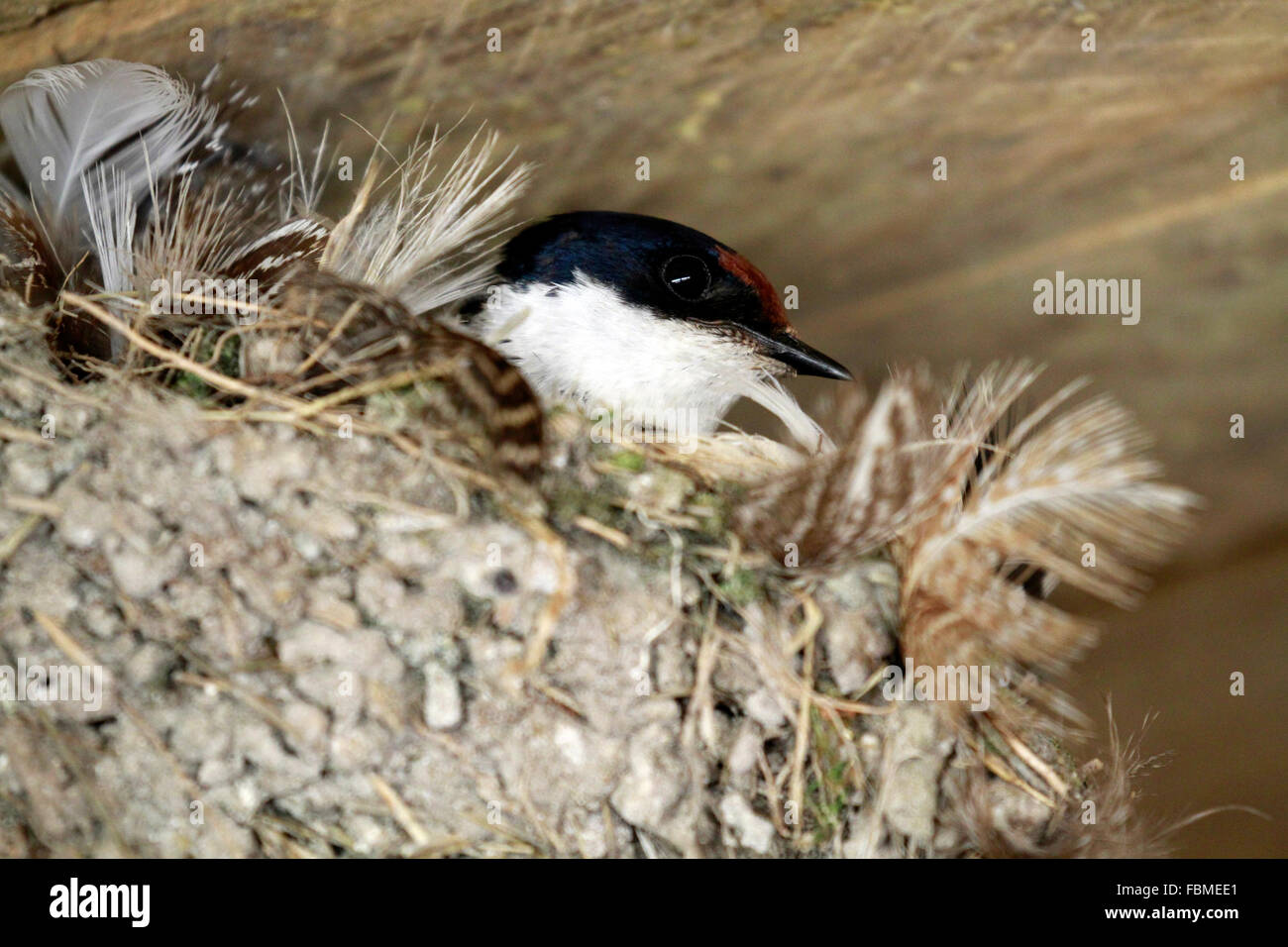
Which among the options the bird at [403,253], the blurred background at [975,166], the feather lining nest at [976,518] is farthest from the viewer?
the blurred background at [975,166]

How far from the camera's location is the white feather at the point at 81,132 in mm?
1683

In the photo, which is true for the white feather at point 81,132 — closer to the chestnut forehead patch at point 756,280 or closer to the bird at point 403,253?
the bird at point 403,253

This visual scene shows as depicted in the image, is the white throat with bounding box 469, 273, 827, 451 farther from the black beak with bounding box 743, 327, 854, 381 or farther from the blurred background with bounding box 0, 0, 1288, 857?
the blurred background with bounding box 0, 0, 1288, 857

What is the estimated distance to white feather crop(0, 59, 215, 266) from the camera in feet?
5.52

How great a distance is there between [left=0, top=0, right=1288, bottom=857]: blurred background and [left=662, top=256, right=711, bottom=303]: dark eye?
304 mm

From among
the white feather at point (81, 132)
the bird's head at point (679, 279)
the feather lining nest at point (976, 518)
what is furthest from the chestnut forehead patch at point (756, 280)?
the white feather at point (81, 132)

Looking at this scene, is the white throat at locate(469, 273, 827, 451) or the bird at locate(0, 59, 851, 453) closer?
the bird at locate(0, 59, 851, 453)

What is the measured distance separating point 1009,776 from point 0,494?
3.83ft

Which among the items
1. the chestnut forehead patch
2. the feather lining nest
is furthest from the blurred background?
the chestnut forehead patch

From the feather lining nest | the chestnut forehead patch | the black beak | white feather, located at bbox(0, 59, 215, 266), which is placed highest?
white feather, located at bbox(0, 59, 215, 266)

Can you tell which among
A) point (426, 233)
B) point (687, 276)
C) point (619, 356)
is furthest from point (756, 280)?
point (426, 233)

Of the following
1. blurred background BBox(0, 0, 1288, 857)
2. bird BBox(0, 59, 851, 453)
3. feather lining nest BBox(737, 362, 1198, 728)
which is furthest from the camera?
blurred background BBox(0, 0, 1288, 857)

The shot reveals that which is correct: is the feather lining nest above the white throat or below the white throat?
below
